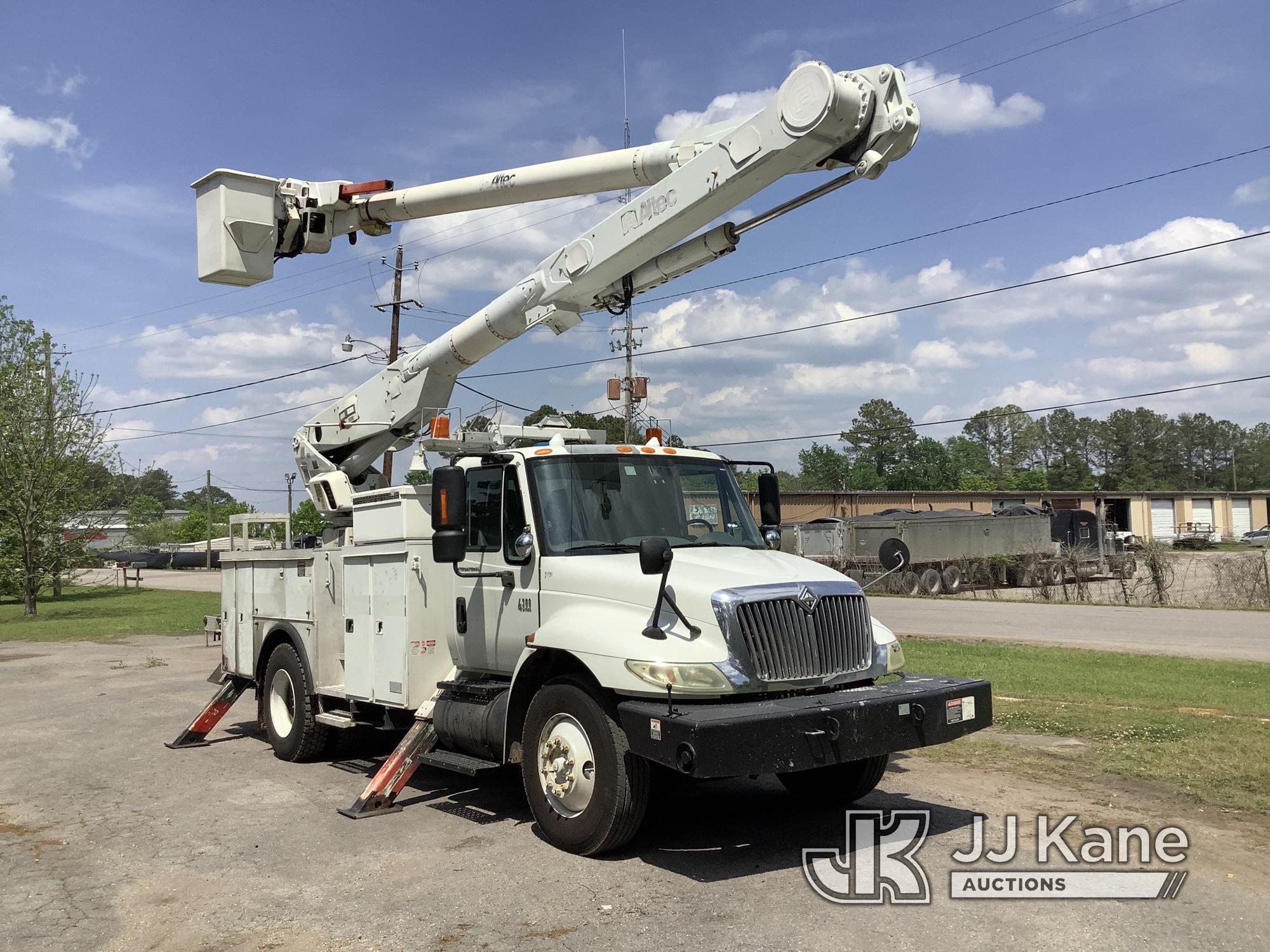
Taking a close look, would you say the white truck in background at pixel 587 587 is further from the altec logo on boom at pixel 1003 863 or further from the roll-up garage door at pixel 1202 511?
the roll-up garage door at pixel 1202 511

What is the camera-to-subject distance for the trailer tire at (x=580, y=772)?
19.3 ft

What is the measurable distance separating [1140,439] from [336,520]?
140697mm

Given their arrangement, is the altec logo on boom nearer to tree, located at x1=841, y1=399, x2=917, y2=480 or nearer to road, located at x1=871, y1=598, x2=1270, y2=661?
road, located at x1=871, y1=598, x2=1270, y2=661

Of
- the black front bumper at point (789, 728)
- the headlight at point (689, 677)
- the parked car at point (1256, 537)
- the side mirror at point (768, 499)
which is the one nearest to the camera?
the black front bumper at point (789, 728)

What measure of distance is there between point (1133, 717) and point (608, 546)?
20.5 ft

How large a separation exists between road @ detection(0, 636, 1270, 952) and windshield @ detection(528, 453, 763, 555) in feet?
6.25

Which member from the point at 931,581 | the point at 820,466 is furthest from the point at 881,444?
the point at 931,581

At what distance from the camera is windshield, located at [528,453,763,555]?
6887 millimetres

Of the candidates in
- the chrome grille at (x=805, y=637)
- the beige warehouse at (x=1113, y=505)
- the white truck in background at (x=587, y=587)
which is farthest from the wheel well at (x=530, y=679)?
the beige warehouse at (x=1113, y=505)

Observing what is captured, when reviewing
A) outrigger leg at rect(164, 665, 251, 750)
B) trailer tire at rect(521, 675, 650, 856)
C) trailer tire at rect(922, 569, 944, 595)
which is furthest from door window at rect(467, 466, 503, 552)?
trailer tire at rect(922, 569, 944, 595)

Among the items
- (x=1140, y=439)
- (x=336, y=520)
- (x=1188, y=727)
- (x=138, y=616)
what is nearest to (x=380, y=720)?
(x=336, y=520)

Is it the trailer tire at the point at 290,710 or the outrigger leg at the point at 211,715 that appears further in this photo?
the outrigger leg at the point at 211,715

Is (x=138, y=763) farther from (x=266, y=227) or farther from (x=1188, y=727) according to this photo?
(x=1188, y=727)

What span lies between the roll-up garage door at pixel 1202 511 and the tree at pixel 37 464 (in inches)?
2957
